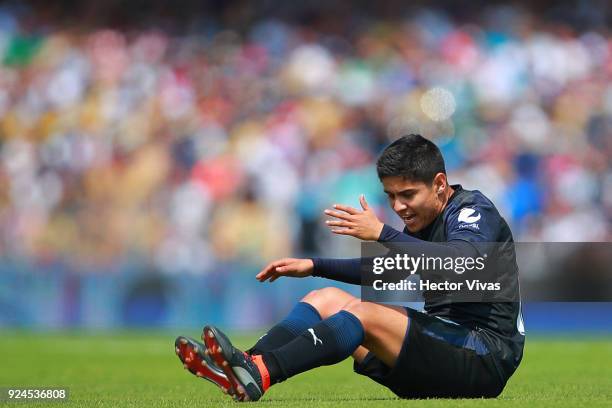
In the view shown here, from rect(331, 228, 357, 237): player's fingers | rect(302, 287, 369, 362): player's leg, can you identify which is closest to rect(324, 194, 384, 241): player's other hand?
rect(331, 228, 357, 237): player's fingers

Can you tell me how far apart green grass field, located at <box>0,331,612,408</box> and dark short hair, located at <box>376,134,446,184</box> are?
1180mm

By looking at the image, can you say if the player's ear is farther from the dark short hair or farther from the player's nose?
the player's nose

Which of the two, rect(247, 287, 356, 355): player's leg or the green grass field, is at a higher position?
rect(247, 287, 356, 355): player's leg

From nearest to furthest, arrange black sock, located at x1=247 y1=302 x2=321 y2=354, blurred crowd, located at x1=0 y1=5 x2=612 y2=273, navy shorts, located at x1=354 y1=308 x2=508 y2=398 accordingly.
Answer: navy shorts, located at x1=354 y1=308 x2=508 y2=398, black sock, located at x1=247 y1=302 x2=321 y2=354, blurred crowd, located at x1=0 y1=5 x2=612 y2=273

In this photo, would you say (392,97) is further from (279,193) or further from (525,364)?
(525,364)

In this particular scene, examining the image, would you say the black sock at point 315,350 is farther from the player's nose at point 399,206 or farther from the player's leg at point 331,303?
the player's nose at point 399,206

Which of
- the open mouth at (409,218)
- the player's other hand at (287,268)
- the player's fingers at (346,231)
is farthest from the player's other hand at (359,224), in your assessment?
the open mouth at (409,218)

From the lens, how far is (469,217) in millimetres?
5426

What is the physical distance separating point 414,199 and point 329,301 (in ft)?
2.43

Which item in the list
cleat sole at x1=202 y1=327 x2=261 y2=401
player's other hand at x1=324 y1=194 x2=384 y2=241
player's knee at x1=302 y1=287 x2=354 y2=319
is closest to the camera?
cleat sole at x1=202 y1=327 x2=261 y2=401

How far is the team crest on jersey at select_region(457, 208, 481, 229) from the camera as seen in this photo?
17.6 ft

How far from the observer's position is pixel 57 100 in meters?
17.1

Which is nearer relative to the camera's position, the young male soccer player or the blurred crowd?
the young male soccer player

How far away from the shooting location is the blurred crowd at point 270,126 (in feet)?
46.9
